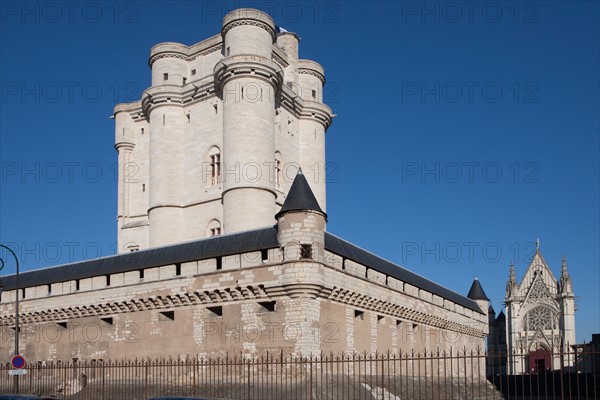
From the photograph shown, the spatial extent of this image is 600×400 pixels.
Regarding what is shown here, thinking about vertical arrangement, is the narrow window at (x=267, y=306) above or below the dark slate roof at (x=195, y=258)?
below

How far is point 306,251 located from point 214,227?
14545 millimetres

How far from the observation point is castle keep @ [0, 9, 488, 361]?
22.9 meters

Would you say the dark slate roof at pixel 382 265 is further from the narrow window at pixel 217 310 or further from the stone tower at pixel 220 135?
the stone tower at pixel 220 135

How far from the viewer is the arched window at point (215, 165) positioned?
3672 centimetres

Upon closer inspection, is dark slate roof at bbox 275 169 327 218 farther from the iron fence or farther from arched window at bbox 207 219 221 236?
arched window at bbox 207 219 221 236

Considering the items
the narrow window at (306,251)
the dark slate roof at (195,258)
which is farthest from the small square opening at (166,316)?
the narrow window at (306,251)

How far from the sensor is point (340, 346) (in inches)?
927

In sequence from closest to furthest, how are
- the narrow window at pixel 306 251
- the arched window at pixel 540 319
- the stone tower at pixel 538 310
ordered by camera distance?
the narrow window at pixel 306 251 < the stone tower at pixel 538 310 < the arched window at pixel 540 319

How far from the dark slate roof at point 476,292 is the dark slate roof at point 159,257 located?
25.5 meters

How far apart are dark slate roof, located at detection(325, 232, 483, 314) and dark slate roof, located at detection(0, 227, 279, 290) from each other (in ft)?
7.63

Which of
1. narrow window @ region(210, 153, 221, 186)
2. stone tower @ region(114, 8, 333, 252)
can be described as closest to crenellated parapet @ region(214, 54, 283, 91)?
stone tower @ region(114, 8, 333, 252)

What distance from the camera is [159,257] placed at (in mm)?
26516

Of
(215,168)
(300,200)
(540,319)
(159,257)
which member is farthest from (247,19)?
(540,319)

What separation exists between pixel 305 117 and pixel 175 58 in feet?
27.5
